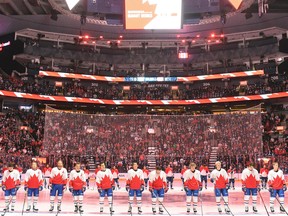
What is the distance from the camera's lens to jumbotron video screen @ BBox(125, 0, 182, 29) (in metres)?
18.5

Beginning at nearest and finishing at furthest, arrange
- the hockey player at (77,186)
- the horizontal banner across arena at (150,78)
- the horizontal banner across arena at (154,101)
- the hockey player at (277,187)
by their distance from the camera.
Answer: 1. the hockey player at (77,186)
2. the hockey player at (277,187)
3. the horizontal banner across arena at (154,101)
4. the horizontal banner across arena at (150,78)

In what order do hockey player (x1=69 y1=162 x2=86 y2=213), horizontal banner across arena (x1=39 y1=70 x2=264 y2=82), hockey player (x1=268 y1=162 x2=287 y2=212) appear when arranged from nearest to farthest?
hockey player (x1=69 y1=162 x2=86 y2=213) < hockey player (x1=268 y1=162 x2=287 y2=212) < horizontal banner across arena (x1=39 y1=70 x2=264 y2=82)

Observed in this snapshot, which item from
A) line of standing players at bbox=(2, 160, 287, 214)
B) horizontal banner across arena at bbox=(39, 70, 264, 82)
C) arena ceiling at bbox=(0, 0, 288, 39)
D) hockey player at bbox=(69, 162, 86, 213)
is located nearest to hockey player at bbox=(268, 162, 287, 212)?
line of standing players at bbox=(2, 160, 287, 214)

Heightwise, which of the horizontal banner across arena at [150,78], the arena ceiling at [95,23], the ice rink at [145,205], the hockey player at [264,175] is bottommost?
the ice rink at [145,205]

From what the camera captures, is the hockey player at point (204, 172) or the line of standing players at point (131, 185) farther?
the hockey player at point (204, 172)

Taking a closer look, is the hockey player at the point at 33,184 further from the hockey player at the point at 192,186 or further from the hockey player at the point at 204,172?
the hockey player at the point at 204,172

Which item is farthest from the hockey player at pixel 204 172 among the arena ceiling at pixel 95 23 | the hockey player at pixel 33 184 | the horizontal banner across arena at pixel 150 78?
the horizontal banner across arena at pixel 150 78

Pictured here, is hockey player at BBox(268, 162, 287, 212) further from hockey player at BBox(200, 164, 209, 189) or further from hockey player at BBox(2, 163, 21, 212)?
hockey player at BBox(2, 163, 21, 212)

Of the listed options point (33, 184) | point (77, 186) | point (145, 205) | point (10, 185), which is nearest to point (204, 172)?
point (145, 205)

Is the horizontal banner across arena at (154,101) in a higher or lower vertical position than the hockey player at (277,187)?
higher

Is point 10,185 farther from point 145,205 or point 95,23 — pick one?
→ point 95,23

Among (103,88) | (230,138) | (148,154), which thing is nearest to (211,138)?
(230,138)

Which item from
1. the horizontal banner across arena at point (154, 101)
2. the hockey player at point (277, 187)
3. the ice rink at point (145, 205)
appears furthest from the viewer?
the horizontal banner across arena at point (154, 101)

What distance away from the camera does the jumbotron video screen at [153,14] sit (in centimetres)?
1855
